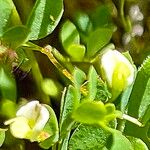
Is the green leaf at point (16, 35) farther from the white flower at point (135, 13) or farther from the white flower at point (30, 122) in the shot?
the white flower at point (135, 13)

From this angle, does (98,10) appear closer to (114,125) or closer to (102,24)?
(102,24)

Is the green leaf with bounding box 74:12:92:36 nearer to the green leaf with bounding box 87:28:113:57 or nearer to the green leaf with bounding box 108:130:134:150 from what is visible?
the green leaf with bounding box 87:28:113:57

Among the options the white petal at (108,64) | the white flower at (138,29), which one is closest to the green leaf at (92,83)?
the white petal at (108,64)

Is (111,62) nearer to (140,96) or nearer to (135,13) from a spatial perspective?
(140,96)

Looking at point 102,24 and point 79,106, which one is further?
point 102,24

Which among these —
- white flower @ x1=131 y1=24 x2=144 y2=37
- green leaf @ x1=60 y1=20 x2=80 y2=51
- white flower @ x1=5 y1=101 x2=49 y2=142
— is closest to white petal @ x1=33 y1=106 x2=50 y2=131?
white flower @ x1=5 y1=101 x2=49 y2=142

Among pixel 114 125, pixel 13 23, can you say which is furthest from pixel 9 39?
pixel 114 125

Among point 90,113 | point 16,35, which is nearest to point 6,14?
point 16,35
